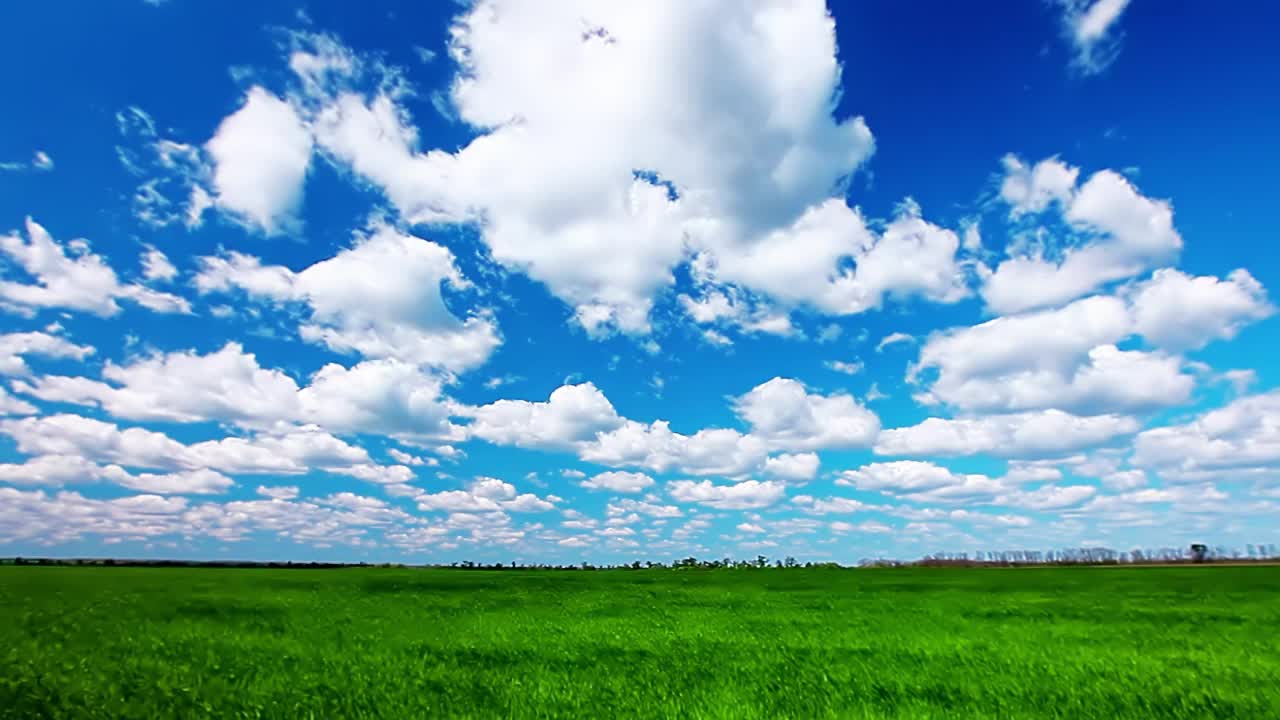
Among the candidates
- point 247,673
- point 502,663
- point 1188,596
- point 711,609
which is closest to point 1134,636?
point 711,609

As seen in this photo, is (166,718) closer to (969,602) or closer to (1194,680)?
(1194,680)

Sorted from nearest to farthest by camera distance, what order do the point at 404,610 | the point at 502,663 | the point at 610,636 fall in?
the point at 502,663, the point at 610,636, the point at 404,610

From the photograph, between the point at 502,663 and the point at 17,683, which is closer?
the point at 17,683

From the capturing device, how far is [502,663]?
1318 cm

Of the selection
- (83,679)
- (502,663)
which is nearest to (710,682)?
(502,663)

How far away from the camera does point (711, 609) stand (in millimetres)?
25562

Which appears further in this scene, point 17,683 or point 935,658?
point 935,658

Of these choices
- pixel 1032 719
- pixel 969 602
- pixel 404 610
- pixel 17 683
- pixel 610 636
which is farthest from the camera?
pixel 969 602

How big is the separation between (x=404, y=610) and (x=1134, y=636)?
23.7 m

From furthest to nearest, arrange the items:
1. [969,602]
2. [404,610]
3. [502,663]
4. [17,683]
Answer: [969,602] → [404,610] → [502,663] → [17,683]

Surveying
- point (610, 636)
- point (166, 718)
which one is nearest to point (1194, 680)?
point (610, 636)

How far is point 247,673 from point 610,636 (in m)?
8.56

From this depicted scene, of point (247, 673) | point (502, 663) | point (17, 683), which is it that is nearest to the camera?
point (17, 683)

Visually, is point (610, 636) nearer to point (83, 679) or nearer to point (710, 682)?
point (710, 682)
